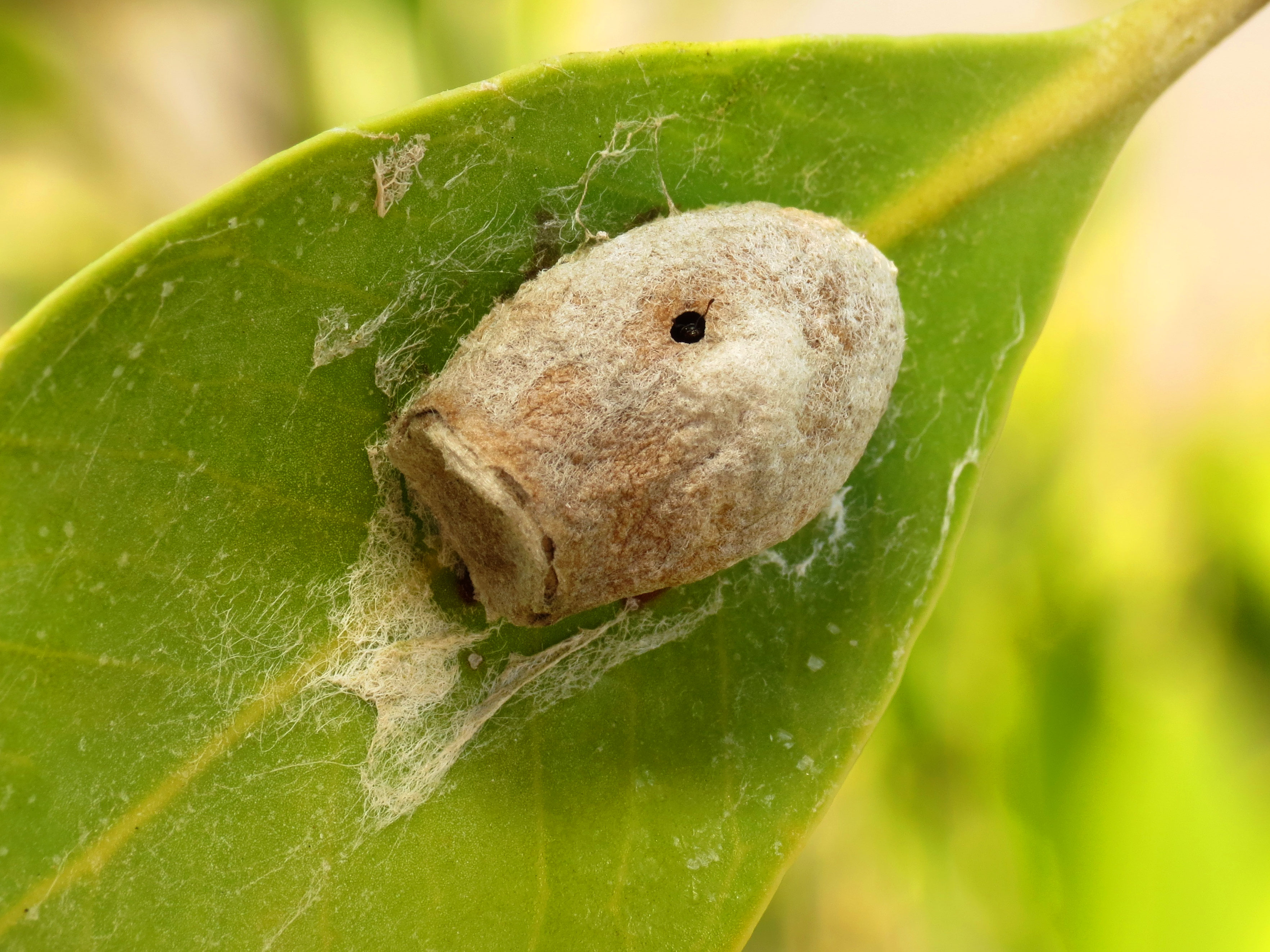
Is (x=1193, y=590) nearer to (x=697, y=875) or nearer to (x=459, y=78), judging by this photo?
(x=697, y=875)

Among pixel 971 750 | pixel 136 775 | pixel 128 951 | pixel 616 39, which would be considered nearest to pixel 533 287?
pixel 136 775

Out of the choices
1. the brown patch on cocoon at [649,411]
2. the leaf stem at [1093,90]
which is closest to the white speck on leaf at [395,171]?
the brown patch on cocoon at [649,411]

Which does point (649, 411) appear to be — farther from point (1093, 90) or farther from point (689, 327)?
point (1093, 90)

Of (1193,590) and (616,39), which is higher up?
(616,39)

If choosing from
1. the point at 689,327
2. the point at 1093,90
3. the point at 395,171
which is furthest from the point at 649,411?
the point at 1093,90

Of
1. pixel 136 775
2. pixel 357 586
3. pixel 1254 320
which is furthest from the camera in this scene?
pixel 1254 320

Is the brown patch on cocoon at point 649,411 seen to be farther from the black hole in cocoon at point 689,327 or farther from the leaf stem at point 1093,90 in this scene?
the leaf stem at point 1093,90
